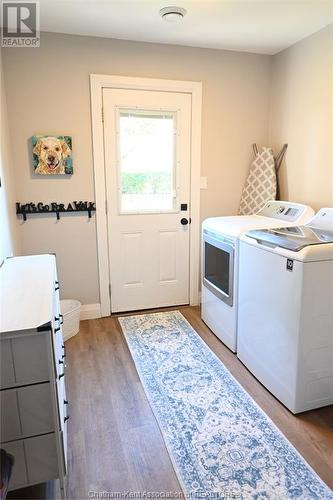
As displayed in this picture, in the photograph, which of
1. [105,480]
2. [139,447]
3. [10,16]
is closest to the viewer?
[105,480]

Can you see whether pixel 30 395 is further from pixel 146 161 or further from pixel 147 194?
pixel 146 161

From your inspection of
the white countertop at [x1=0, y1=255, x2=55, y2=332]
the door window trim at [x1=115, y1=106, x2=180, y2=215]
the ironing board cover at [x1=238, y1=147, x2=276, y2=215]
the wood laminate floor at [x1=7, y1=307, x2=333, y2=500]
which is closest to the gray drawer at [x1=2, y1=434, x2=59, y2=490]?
the wood laminate floor at [x1=7, y1=307, x2=333, y2=500]

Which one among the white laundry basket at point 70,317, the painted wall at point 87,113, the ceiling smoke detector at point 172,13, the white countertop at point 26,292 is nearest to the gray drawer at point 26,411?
the white countertop at point 26,292

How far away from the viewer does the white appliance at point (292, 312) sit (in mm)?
1753

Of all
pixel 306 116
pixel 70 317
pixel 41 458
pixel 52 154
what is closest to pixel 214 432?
pixel 41 458

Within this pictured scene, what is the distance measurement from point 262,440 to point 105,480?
80cm

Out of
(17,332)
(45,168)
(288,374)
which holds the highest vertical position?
(45,168)

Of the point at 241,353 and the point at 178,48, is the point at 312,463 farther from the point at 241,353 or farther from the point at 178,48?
the point at 178,48

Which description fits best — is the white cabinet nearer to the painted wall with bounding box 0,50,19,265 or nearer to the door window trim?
the painted wall with bounding box 0,50,19,265

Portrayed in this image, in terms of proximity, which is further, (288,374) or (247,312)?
(247,312)

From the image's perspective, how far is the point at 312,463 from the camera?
5.13ft

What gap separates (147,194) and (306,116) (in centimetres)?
153

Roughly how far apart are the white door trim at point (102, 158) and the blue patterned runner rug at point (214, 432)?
0.83 meters

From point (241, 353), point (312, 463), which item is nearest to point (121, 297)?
point (241, 353)
